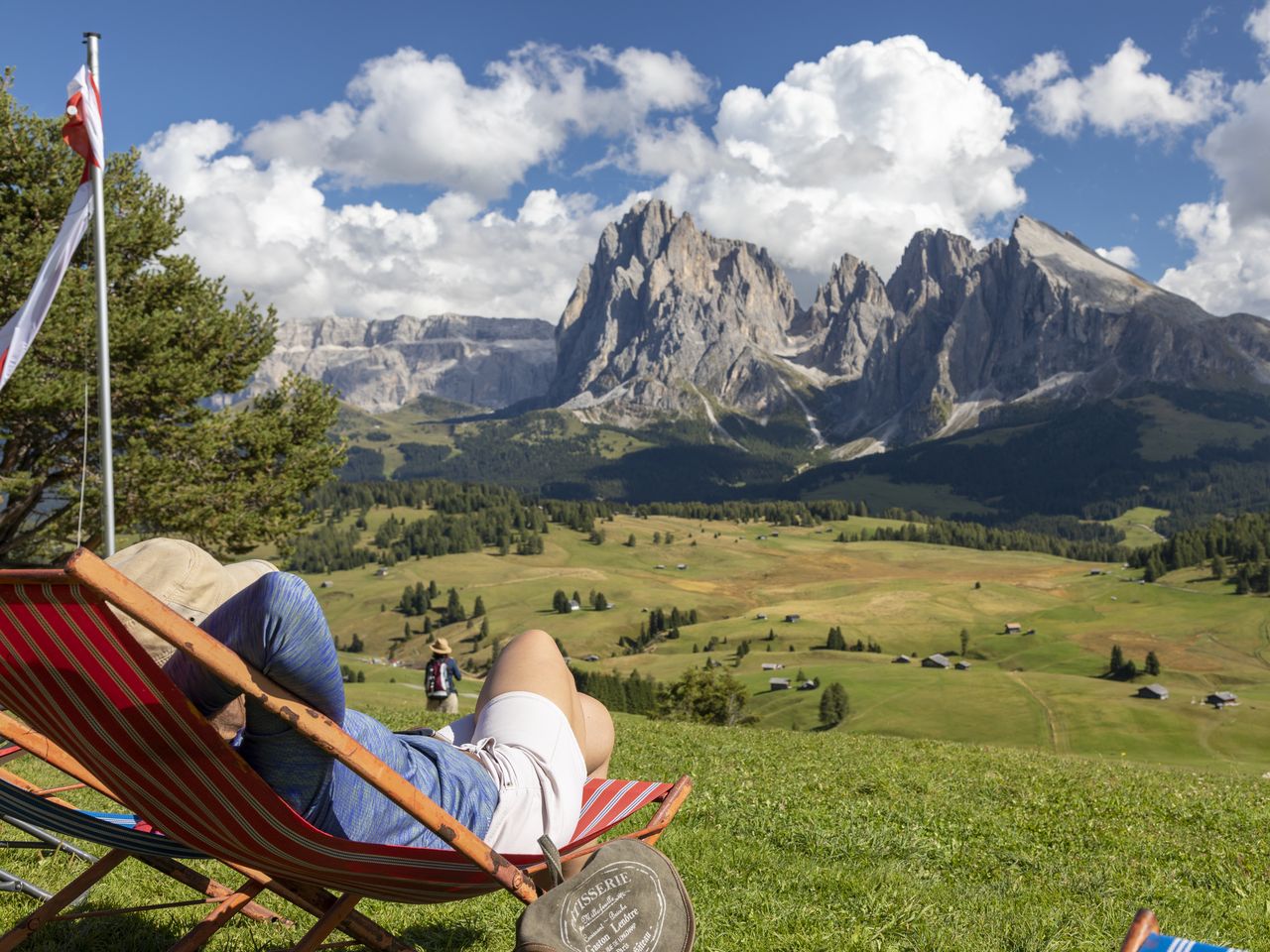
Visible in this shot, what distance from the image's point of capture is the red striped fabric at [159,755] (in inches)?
133

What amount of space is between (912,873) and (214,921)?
4925mm

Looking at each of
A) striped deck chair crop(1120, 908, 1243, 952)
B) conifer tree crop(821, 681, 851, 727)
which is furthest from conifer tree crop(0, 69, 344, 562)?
conifer tree crop(821, 681, 851, 727)

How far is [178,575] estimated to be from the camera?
4137mm

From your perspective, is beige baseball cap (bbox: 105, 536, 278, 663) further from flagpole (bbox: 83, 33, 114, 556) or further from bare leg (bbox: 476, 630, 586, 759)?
flagpole (bbox: 83, 33, 114, 556)

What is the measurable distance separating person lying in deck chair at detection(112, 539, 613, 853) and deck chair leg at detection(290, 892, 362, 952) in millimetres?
521

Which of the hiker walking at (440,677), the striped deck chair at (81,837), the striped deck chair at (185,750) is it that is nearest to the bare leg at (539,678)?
the striped deck chair at (185,750)

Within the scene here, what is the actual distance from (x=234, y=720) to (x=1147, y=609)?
19602cm

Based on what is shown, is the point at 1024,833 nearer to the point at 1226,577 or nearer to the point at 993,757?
the point at 993,757

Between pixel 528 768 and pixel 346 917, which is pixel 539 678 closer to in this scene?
pixel 528 768

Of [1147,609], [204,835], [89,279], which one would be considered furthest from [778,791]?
[1147,609]

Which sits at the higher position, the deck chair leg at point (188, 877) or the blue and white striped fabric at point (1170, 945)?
the blue and white striped fabric at point (1170, 945)

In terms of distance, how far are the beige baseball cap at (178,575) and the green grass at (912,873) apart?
283 cm

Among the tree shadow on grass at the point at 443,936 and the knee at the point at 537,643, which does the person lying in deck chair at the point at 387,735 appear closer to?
the knee at the point at 537,643

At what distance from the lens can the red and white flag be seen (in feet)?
42.0
